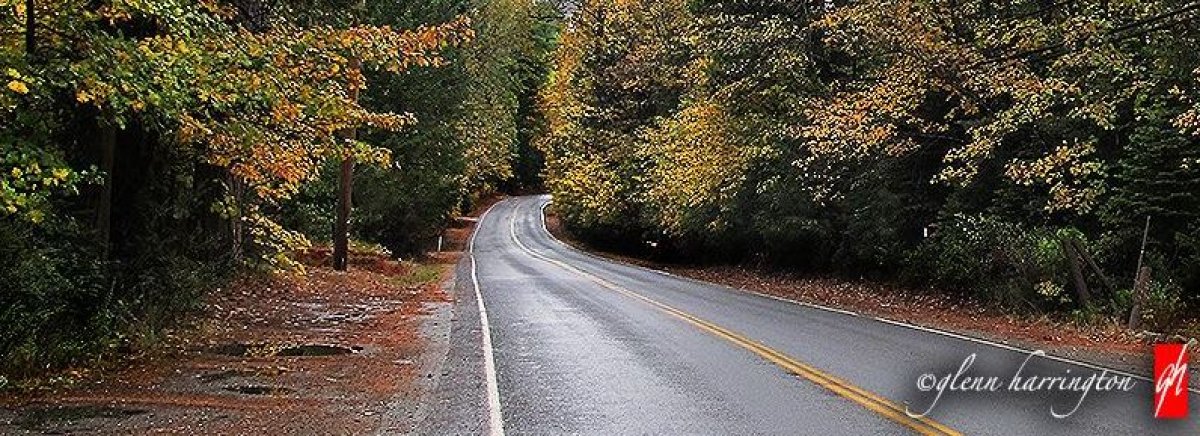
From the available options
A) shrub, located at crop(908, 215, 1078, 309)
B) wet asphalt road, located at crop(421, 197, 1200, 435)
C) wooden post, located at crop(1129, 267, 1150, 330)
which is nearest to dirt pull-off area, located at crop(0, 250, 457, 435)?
wet asphalt road, located at crop(421, 197, 1200, 435)

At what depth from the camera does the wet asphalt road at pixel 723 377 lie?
8.22m

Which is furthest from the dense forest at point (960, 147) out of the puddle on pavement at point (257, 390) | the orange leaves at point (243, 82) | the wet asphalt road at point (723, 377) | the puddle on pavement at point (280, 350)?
the puddle on pavement at point (257, 390)

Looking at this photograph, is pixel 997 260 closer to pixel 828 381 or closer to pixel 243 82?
pixel 828 381

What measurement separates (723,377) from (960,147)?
12674 mm

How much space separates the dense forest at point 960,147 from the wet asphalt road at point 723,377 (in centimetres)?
377

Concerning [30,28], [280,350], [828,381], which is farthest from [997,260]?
[30,28]

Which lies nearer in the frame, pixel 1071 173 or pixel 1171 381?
pixel 1171 381

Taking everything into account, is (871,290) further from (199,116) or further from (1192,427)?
(199,116)

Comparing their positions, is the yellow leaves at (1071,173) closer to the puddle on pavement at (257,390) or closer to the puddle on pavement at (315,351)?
the puddle on pavement at (315,351)

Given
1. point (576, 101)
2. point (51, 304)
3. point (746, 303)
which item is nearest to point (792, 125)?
point (746, 303)

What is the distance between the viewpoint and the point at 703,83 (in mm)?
29844

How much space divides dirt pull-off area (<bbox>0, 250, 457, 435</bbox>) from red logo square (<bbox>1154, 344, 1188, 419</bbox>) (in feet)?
22.6
